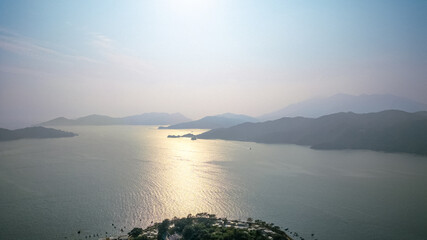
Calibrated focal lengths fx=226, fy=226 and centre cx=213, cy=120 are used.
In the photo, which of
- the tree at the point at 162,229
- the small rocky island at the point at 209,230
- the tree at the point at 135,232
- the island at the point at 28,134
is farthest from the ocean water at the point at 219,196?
the island at the point at 28,134

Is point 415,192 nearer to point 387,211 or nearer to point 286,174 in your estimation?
point 387,211

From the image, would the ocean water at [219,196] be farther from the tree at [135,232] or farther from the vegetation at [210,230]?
the vegetation at [210,230]

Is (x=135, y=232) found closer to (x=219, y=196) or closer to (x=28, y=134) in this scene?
(x=219, y=196)

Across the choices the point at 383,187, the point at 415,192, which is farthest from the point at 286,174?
the point at 415,192

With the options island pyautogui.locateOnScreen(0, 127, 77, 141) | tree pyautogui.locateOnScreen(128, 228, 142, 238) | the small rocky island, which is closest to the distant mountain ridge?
the small rocky island

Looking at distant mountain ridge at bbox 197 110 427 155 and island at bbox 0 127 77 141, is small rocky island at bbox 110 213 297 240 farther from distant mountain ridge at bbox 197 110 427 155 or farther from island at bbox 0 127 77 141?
island at bbox 0 127 77 141
